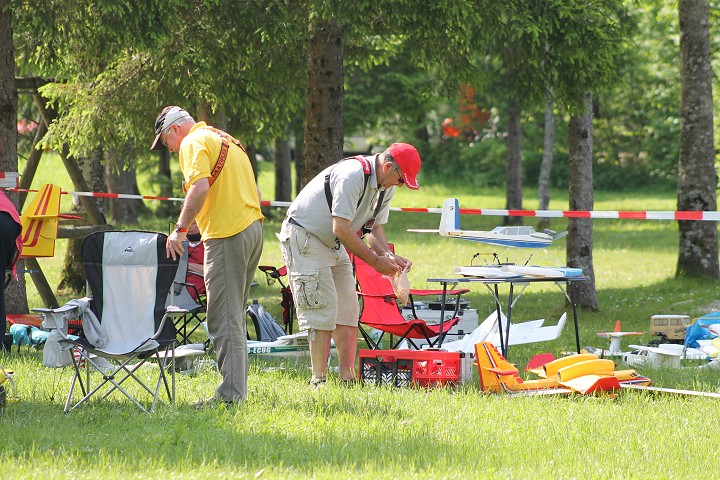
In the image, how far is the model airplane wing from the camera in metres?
8.54

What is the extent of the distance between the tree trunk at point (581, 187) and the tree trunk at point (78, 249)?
6.04 meters

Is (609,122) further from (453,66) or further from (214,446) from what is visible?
(214,446)

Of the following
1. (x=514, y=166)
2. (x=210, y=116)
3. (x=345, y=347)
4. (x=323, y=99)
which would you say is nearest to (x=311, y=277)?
(x=345, y=347)

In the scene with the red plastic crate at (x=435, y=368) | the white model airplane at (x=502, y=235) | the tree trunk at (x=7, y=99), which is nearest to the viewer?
the red plastic crate at (x=435, y=368)

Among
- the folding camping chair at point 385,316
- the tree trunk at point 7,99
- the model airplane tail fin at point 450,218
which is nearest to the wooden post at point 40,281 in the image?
the tree trunk at point 7,99

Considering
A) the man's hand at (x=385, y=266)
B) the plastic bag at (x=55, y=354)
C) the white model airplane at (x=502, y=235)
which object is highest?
the white model airplane at (x=502, y=235)

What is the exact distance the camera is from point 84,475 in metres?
4.39

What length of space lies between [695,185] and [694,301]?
1667 mm

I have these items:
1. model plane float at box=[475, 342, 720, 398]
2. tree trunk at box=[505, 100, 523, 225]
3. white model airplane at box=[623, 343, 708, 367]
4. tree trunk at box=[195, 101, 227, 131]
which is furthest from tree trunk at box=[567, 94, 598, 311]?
tree trunk at box=[505, 100, 523, 225]

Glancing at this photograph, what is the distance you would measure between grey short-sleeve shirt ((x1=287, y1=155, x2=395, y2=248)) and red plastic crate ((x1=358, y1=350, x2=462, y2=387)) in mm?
870

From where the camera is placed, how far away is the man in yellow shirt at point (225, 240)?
595 centimetres

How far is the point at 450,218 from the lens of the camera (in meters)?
8.10

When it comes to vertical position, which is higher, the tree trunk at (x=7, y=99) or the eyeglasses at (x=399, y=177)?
the tree trunk at (x=7, y=99)

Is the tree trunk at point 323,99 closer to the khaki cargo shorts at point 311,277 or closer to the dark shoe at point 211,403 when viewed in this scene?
the khaki cargo shorts at point 311,277
